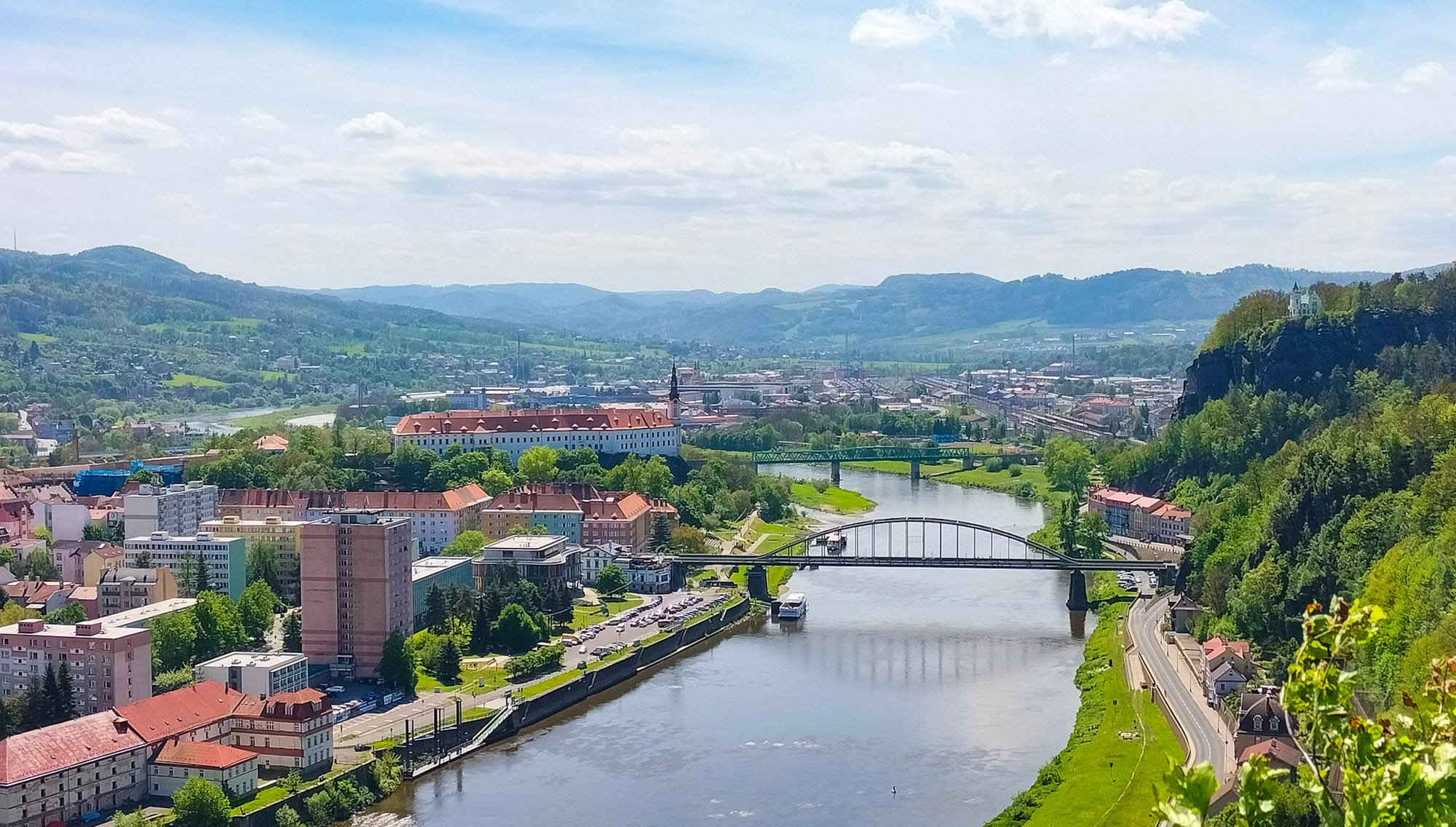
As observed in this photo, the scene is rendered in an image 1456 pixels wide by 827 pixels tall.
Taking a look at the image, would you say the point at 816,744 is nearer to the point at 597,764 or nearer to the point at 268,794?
the point at 597,764

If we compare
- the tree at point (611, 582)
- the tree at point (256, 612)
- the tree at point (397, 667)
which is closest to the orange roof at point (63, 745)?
the tree at point (397, 667)

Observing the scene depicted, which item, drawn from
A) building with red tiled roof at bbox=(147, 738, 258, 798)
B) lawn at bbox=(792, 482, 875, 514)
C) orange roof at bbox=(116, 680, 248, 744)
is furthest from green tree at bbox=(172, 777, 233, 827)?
lawn at bbox=(792, 482, 875, 514)

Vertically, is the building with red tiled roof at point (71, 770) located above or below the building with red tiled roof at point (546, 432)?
below

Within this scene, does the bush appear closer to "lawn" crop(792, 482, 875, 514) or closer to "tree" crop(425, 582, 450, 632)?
"tree" crop(425, 582, 450, 632)

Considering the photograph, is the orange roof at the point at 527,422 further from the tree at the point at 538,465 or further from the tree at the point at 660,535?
the tree at the point at 660,535

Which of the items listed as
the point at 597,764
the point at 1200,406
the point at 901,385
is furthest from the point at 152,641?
the point at 901,385

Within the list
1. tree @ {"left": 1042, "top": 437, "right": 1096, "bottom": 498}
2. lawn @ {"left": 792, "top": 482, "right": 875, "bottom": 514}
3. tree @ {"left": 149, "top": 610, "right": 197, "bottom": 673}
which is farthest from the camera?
tree @ {"left": 1042, "top": 437, "right": 1096, "bottom": 498}
